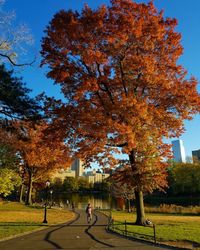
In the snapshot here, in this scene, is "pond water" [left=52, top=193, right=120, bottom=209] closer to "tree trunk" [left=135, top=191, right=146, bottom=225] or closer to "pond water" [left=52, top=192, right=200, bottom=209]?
"pond water" [left=52, top=192, right=200, bottom=209]

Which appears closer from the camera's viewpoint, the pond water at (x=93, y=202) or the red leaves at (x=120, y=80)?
the red leaves at (x=120, y=80)

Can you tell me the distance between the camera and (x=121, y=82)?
22625 mm

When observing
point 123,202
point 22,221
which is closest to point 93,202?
point 123,202

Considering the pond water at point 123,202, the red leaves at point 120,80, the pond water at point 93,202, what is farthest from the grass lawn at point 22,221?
the pond water at point 123,202

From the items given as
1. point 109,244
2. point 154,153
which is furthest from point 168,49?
point 109,244

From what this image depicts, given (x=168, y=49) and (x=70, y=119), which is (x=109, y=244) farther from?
(x=168, y=49)

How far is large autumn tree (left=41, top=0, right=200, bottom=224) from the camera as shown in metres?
20.9

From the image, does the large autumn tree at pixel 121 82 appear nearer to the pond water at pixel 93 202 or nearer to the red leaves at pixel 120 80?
the red leaves at pixel 120 80

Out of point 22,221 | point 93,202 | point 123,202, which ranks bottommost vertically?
point 22,221

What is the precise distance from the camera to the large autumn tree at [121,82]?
824 inches

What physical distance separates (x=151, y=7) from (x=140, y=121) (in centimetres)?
869

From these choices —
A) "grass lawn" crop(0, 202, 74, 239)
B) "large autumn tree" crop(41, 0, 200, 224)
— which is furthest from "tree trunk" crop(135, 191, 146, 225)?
"grass lawn" crop(0, 202, 74, 239)

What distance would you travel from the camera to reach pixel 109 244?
1498 cm

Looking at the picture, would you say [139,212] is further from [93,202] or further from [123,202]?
[93,202]
